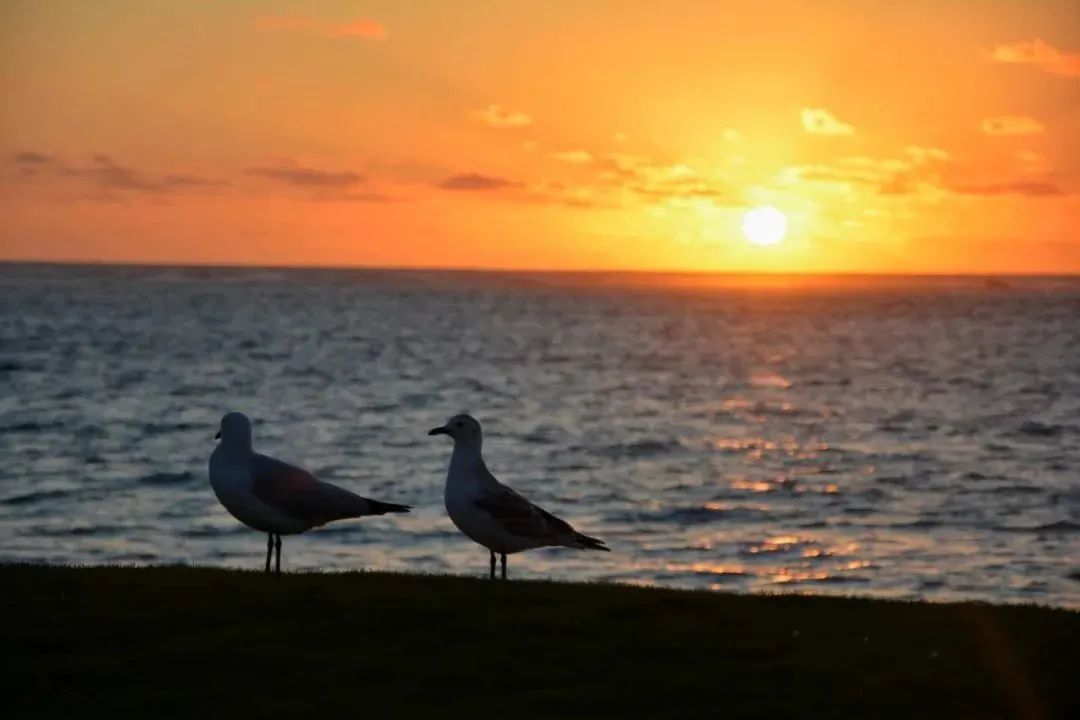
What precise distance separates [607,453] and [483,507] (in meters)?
35.4

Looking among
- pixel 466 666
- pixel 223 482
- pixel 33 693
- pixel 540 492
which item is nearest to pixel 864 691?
pixel 466 666

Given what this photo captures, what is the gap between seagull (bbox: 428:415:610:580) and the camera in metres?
15.1

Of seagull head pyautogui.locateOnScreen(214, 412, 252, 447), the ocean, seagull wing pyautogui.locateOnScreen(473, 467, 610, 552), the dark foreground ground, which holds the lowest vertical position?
the ocean

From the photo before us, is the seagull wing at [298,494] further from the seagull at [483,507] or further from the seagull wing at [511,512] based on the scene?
the seagull wing at [511,512]

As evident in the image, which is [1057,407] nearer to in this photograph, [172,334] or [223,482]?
[223,482]

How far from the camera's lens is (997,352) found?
11681cm

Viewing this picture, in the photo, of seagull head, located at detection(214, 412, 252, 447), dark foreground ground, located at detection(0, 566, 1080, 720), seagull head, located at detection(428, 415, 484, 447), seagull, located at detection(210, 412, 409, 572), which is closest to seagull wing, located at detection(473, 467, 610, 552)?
seagull head, located at detection(428, 415, 484, 447)

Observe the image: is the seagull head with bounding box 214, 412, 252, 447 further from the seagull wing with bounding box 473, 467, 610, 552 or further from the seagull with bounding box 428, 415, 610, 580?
the seagull wing with bounding box 473, 467, 610, 552

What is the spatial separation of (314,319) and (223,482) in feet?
485

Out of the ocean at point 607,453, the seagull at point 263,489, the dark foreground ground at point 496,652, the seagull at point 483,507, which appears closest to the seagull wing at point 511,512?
the seagull at point 483,507

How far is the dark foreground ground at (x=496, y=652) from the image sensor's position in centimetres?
1070

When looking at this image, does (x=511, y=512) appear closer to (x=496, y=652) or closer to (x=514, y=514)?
(x=514, y=514)

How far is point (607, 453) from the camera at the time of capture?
165ft

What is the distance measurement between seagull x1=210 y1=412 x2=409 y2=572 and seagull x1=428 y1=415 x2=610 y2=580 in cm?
66
